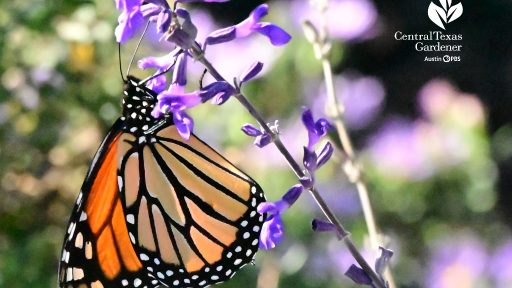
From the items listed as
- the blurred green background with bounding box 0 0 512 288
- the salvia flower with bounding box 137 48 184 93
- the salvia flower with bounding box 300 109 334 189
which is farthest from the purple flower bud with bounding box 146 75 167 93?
the blurred green background with bounding box 0 0 512 288

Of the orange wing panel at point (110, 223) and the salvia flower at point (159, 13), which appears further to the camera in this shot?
the orange wing panel at point (110, 223)

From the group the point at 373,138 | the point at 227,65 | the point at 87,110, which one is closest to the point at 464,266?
the point at 373,138

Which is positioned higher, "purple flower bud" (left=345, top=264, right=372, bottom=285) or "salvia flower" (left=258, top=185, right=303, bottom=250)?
"salvia flower" (left=258, top=185, right=303, bottom=250)

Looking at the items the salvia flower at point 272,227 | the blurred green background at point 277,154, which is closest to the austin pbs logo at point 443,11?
the blurred green background at point 277,154

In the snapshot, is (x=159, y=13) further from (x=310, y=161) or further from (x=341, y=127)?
(x=341, y=127)

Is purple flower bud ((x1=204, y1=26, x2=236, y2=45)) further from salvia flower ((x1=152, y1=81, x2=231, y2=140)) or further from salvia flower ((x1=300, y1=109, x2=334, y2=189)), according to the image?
salvia flower ((x1=300, y1=109, x2=334, y2=189))

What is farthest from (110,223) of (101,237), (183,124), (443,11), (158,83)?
(443,11)

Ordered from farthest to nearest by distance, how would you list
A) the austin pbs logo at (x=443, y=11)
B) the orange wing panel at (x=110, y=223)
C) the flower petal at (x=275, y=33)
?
the austin pbs logo at (x=443, y=11)
the orange wing panel at (x=110, y=223)
the flower petal at (x=275, y=33)

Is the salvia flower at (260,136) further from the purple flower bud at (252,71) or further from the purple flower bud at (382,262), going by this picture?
the purple flower bud at (382,262)

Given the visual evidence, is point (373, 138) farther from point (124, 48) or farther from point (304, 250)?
point (124, 48)
